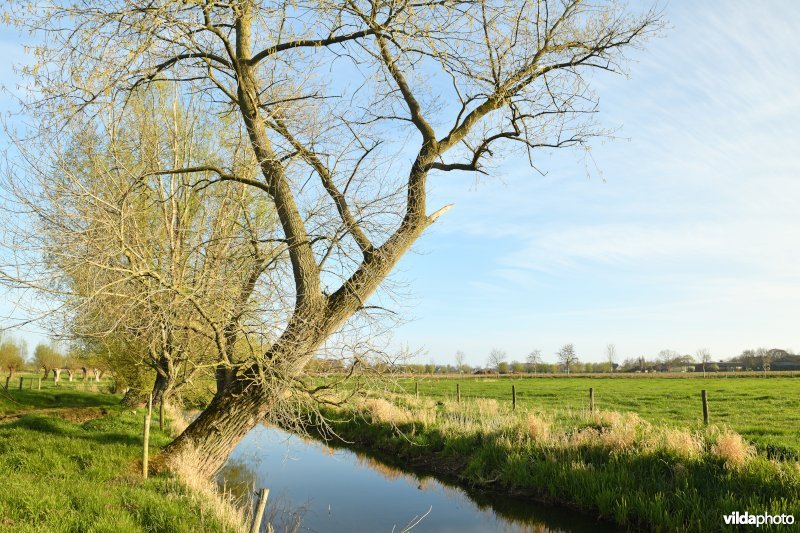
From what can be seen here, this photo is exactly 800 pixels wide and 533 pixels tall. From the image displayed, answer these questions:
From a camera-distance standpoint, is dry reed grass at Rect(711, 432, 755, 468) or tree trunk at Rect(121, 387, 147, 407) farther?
tree trunk at Rect(121, 387, 147, 407)

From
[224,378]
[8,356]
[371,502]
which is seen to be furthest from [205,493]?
[8,356]

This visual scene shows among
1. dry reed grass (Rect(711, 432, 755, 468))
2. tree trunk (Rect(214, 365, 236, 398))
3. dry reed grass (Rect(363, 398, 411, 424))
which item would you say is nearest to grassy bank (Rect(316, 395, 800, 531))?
dry reed grass (Rect(711, 432, 755, 468))

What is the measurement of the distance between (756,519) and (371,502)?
6983 mm

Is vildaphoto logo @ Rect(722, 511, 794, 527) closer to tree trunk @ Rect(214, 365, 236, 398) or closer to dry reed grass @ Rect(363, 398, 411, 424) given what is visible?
tree trunk @ Rect(214, 365, 236, 398)

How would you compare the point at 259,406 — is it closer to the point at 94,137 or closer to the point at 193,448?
the point at 193,448

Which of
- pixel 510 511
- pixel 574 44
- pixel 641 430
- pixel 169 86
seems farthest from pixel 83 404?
pixel 574 44

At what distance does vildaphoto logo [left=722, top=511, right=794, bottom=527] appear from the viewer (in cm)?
747

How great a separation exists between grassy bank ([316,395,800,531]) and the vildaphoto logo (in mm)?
117

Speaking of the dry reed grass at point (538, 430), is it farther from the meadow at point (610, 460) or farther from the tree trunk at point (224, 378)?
the tree trunk at point (224, 378)

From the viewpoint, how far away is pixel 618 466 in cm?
1048

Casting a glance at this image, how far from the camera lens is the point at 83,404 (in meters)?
21.5

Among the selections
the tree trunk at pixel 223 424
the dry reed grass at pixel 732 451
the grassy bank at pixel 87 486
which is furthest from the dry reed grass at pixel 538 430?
the grassy bank at pixel 87 486

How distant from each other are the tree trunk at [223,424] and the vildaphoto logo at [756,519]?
21.8 ft

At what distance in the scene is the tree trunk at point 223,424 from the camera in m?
8.35
